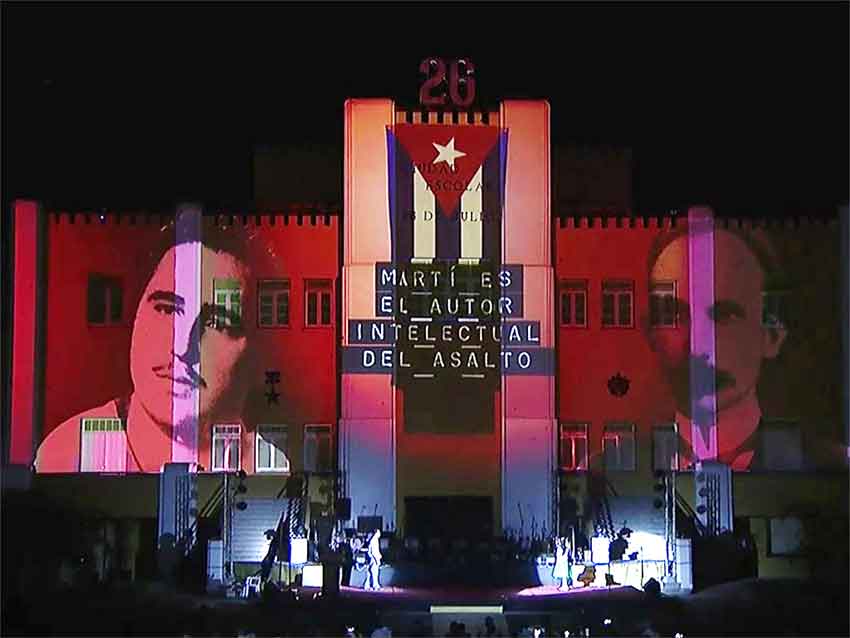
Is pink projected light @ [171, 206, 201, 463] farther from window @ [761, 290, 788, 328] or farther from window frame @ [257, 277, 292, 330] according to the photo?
window @ [761, 290, 788, 328]

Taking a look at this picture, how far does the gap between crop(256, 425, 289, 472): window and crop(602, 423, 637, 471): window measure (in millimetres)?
8009

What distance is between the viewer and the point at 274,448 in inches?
1480

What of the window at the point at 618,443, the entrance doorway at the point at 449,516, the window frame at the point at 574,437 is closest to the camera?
the entrance doorway at the point at 449,516

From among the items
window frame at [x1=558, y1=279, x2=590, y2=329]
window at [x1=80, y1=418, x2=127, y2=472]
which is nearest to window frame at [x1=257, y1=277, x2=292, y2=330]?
window at [x1=80, y1=418, x2=127, y2=472]

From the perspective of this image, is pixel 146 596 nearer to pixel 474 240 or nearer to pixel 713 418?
pixel 474 240

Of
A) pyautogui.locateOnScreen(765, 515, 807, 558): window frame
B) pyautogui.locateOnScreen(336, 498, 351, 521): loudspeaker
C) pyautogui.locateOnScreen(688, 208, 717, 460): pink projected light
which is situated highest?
pyautogui.locateOnScreen(688, 208, 717, 460): pink projected light

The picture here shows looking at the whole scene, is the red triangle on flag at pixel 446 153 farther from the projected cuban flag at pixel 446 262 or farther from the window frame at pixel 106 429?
the window frame at pixel 106 429

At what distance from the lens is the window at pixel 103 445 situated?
1481 inches

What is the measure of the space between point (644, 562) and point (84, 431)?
1420 cm

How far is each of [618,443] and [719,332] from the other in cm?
380

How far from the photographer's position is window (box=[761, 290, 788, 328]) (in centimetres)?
3803

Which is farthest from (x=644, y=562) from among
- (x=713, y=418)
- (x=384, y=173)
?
(x=384, y=173)

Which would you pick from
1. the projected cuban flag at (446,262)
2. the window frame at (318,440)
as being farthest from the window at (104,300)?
the projected cuban flag at (446,262)

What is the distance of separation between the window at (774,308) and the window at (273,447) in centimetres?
1241
